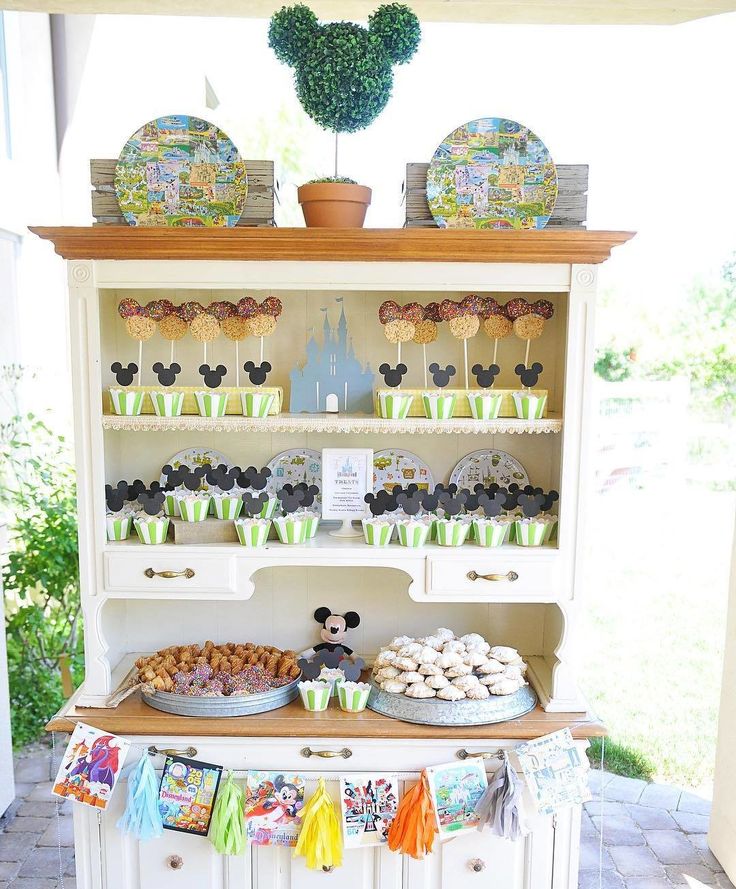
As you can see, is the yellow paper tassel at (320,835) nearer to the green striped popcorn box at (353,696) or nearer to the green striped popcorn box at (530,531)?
the green striped popcorn box at (353,696)

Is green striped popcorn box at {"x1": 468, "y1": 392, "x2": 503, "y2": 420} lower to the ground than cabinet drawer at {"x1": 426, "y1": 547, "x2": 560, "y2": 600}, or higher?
higher

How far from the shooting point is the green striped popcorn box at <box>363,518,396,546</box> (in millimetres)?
2109

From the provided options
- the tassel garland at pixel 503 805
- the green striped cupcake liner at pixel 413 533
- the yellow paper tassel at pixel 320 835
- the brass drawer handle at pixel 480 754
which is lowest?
the yellow paper tassel at pixel 320 835

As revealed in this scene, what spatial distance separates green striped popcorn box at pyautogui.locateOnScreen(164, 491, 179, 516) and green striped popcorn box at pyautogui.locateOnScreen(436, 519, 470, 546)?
0.82 metres

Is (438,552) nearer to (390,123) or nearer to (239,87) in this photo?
(390,123)

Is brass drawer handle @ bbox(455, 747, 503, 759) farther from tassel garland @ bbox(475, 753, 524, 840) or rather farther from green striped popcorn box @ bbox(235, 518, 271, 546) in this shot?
green striped popcorn box @ bbox(235, 518, 271, 546)

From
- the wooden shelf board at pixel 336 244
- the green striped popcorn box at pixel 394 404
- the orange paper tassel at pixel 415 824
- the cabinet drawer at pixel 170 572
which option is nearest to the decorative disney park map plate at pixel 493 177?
the wooden shelf board at pixel 336 244

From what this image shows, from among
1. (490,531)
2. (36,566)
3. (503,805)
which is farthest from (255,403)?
(36,566)

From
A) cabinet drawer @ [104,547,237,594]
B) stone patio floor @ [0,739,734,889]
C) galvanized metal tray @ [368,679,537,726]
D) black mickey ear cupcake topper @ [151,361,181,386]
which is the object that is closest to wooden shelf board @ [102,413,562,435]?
black mickey ear cupcake topper @ [151,361,181,386]

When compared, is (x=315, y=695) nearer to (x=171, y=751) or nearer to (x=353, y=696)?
(x=353, y=696)

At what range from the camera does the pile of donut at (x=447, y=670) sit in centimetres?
208

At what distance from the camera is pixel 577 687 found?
214 centimetres

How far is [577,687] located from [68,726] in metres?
1.49

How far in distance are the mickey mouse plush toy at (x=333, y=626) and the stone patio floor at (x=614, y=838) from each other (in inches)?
42.5
